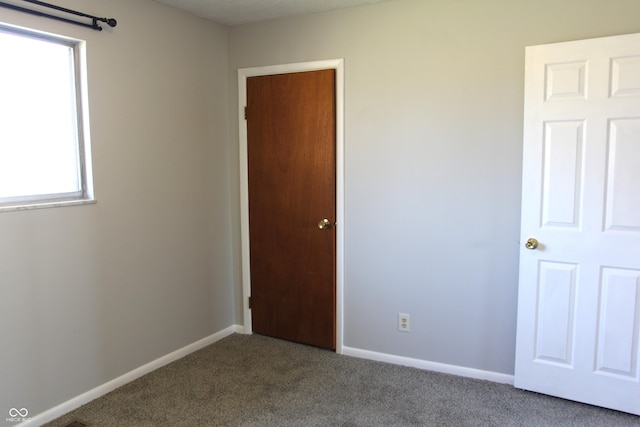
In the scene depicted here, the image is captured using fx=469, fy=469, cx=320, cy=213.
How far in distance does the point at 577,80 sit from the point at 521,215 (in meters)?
0.77

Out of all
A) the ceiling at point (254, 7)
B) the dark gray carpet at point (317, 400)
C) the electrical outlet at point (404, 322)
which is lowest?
the dark gray carpet at point (317, 400)

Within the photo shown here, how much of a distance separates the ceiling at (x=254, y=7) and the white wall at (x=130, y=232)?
12cm

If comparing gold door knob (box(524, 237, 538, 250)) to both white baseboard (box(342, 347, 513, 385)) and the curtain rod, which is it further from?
the curtain rod

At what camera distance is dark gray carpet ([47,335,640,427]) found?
2.48 meters

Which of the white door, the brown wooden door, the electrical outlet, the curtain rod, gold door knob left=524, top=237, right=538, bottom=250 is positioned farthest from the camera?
the brown wooden door

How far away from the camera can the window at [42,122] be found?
2316mm

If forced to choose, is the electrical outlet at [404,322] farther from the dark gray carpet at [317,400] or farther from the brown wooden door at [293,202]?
Answer: the brown wooden door at [293,202]

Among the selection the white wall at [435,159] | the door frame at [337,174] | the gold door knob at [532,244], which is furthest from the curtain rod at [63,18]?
the gold door knob at [532,244]

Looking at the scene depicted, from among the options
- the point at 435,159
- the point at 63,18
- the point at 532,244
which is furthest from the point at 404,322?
the point at 63,18

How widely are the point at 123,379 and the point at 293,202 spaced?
1.59m

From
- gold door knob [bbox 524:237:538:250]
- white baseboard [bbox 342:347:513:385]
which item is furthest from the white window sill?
gold door knob [bbox 524:237:538:250]

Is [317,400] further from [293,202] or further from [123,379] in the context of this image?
[293,202]

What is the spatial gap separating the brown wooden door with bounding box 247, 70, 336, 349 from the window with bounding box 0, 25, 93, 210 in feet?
4.08

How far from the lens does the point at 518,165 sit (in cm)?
272
